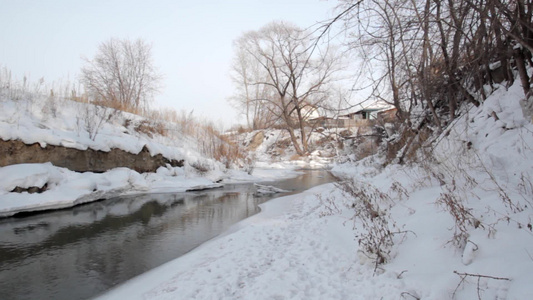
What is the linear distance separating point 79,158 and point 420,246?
11.8 meters

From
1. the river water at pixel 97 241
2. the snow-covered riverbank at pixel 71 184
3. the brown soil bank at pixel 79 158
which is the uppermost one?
the brown soil bank at pixel 79 158

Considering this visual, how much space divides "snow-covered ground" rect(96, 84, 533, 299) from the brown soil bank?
7799mm

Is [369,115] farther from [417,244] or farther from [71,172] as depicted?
[417,244]

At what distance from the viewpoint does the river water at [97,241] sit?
154 inches

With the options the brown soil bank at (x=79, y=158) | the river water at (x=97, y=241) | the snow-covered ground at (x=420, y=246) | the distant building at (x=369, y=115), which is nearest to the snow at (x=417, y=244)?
the snow-covered ground at (x=420, y=246)

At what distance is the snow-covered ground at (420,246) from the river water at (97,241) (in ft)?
1.92

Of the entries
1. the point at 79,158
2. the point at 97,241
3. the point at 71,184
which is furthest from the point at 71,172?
the point at 97,241

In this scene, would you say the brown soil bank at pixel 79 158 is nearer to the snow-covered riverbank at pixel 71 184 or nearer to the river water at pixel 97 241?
the snow-covered riverbank at pixel 71 184

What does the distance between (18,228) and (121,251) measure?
321 centimetres

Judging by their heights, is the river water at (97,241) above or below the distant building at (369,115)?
below

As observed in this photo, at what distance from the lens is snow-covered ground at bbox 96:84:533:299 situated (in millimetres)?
2225

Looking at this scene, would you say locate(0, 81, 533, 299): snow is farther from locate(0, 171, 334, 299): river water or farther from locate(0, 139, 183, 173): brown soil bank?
locate(0, 139, 183, 173): brown soil bank

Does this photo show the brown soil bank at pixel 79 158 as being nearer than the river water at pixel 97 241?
No

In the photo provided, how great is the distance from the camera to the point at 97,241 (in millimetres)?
5672
